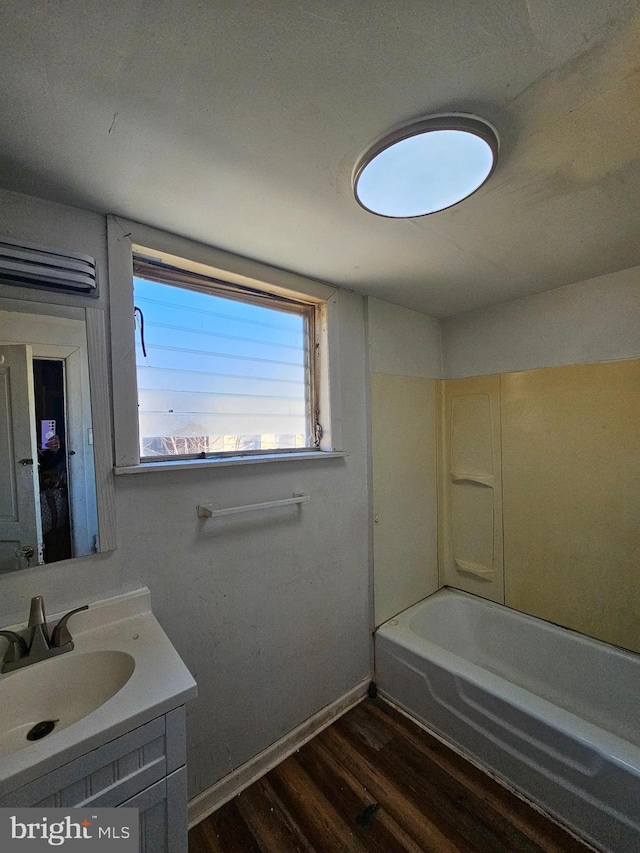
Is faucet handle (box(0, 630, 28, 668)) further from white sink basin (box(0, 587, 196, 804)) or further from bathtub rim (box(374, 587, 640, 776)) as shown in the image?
bathtub rim (box(374, 587, 640, 776))

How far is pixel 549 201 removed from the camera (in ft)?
3.80

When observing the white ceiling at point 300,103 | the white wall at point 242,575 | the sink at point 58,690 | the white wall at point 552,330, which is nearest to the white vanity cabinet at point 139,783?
the sink at point 58,690

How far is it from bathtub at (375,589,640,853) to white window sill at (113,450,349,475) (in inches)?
45.6

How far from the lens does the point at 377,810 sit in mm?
1407

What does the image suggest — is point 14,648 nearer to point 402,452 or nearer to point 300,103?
point 300,103

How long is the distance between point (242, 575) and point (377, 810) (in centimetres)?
109

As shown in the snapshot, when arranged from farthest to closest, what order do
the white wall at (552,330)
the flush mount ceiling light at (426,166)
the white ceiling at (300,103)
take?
the white wall at (552,330), the flush mount ceiling light at (426,166), the white ceiling at (300,103)

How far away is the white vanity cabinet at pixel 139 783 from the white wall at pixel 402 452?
1.37m

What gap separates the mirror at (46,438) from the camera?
41.4 inches

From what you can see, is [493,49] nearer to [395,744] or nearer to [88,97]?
[88,97]

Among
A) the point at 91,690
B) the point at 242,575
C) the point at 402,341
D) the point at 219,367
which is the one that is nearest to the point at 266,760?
the point at 242,575

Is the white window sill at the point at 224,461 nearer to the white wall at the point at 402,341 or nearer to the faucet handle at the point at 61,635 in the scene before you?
the faucet handle at the point at 61,635

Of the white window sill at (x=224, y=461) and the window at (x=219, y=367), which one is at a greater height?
the window at (x=219, y=367)

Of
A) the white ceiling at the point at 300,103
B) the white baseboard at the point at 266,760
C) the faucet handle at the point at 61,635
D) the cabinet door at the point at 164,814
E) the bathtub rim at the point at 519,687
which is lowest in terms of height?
the white baseboard at the point at 266,760
